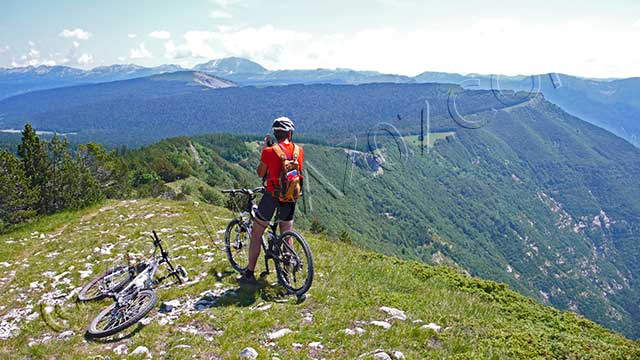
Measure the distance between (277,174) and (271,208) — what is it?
2.94 feet

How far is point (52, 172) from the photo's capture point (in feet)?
120

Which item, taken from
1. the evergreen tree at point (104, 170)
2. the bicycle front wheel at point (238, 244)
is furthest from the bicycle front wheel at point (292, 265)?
the evergreen tree at point (104, 170)

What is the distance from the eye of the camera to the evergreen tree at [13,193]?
3278 centimetres

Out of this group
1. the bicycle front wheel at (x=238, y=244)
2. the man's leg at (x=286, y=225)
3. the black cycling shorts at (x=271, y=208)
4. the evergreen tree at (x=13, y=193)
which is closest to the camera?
the black cycling shorts at (x=271, y=208)

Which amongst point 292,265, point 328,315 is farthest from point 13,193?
point 328,315

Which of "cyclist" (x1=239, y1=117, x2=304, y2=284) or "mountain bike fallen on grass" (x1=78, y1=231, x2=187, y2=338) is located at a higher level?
"cyclist" (x1=239, y1=117, x2=304, y2=284)

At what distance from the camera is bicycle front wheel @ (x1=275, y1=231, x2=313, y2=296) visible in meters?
9.35

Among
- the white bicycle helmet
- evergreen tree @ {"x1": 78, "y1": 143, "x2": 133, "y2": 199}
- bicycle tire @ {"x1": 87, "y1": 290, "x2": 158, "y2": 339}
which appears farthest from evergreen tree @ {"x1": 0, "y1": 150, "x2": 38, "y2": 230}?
the white bicycle helmet

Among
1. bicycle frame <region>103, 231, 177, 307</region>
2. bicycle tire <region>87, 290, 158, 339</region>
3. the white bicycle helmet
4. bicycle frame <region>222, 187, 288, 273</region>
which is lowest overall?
bicycle tire <region>87, 290, 158, 339</region>

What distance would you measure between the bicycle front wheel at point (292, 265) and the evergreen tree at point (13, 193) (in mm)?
32707

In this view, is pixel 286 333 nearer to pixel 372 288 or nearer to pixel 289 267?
pixel 289 267

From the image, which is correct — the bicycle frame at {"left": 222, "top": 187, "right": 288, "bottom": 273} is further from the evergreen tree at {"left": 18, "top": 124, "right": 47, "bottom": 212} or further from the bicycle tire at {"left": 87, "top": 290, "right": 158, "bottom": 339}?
the evergreen tree at {"left": 18, "top": 124, "right": 47, "bottom": 212}

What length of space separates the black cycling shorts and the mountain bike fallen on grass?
2.93m

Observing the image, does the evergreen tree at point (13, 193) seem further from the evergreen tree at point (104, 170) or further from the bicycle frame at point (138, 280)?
the bicycle frame at point (138, 280)
